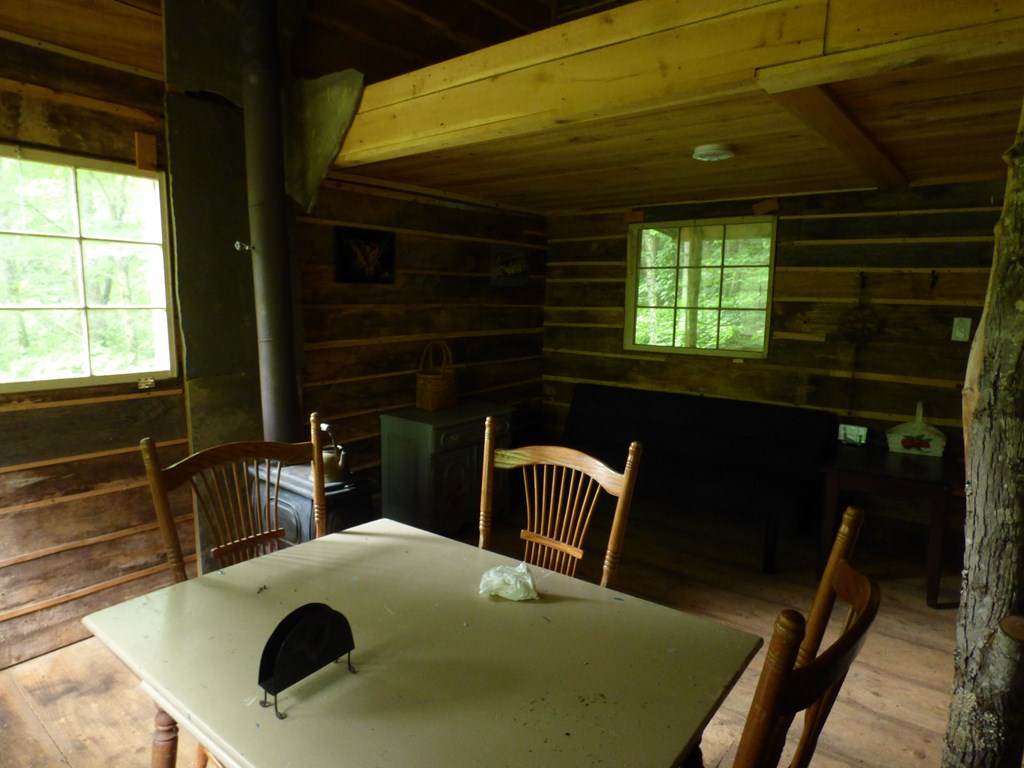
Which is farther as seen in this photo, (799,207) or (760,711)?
(799,207)

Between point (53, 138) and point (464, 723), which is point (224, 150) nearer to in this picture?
point (53, 138)

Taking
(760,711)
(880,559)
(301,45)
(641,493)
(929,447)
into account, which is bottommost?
(880,559)

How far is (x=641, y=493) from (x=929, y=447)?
164cm

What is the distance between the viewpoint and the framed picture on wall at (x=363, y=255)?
3.36m

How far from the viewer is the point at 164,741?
1268mm

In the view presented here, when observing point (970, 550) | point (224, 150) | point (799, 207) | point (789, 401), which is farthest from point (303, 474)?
point (799, 207)

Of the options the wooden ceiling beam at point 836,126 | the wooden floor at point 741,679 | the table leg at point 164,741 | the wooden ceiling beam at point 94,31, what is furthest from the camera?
the wooden ceiling beam at point 94,31

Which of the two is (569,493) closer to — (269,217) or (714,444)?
(269,217)

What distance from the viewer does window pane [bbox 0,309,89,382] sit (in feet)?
7.50

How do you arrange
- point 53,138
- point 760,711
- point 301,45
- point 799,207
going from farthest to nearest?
1. point 799,207
2. point 301,45
3. point 53,138
4. point 760,711

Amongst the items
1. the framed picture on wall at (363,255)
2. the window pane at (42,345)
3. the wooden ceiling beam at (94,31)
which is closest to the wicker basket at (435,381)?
the framed picture on wall at (363,255)

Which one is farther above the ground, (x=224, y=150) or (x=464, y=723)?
(x=224, y=150)

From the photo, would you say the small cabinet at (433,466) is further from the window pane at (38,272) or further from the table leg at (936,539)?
the table leg at (936,539)

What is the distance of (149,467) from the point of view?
1.52 m
